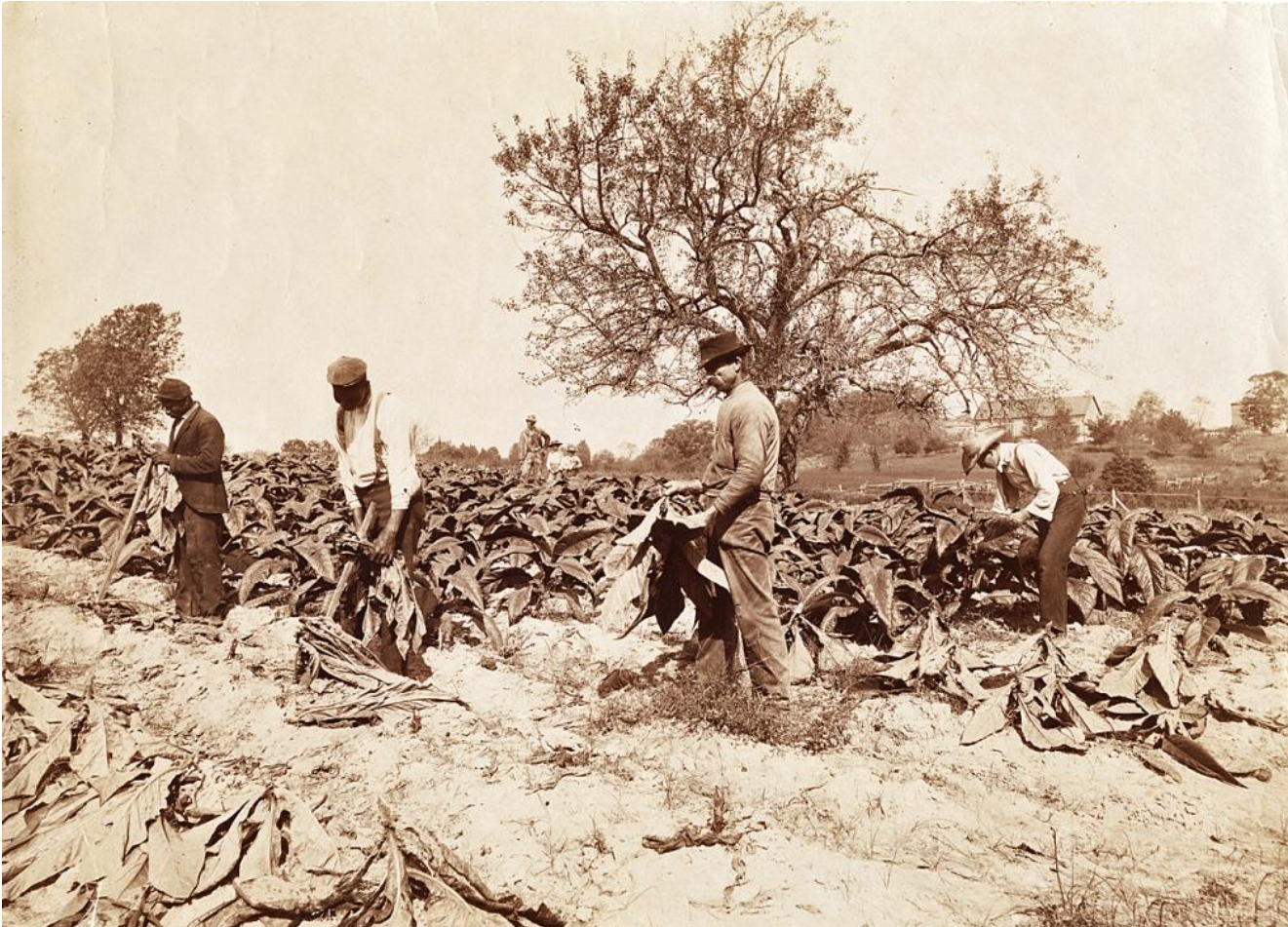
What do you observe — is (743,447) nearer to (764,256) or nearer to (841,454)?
(764,256)

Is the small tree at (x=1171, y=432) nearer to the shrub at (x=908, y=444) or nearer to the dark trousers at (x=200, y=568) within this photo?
the shrub at (x=908, y=444)

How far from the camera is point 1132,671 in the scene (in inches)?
136

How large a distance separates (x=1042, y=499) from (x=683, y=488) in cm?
230

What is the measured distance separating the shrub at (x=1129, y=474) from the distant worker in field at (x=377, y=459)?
11820 mm

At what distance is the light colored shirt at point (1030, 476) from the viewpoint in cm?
440

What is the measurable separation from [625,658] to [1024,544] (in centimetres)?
268

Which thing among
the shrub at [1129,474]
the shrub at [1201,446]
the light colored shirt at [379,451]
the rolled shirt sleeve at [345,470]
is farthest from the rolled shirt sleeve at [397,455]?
the shrub at [1129,474]

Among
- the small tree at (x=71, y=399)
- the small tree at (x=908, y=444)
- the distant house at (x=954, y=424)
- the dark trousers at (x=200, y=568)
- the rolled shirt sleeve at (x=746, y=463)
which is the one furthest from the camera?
the small tree at (x=908, y=444)

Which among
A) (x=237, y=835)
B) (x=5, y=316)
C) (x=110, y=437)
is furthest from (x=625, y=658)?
(x=110, y=437)

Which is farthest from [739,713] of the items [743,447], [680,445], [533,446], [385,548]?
[680,445]

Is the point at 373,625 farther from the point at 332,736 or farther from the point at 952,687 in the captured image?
the point at 952,687

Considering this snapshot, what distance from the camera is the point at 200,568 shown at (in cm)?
517

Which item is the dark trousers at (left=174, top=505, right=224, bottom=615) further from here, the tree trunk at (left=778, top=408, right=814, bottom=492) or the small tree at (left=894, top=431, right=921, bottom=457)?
the small tree at (left=894, top=431, right=921, bottom=457)

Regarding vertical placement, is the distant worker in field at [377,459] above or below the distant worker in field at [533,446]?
below
